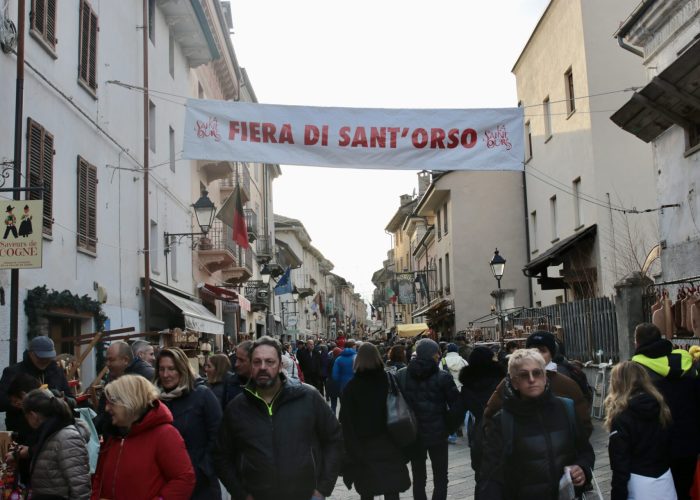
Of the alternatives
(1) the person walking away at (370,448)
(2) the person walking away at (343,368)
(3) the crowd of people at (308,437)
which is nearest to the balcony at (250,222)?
(2) the person walking away at (343,368)

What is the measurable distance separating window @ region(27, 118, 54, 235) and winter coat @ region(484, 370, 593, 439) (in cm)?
801

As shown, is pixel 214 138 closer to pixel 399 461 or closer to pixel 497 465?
pixel 399 461

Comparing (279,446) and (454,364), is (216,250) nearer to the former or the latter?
(454,364)

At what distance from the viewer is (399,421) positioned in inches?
289

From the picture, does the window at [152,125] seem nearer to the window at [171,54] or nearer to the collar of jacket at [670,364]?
the window at [171,54]

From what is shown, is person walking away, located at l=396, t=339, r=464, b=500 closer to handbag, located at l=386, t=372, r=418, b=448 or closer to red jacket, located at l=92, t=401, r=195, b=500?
handbag, located at l=386, t=372, r=418, b=448

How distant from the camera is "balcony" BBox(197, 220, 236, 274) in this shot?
84.2 ft

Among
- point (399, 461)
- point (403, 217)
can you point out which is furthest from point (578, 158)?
point (403, 217)

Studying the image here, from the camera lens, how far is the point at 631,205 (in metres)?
22.3

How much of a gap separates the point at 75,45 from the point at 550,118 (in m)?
16.7

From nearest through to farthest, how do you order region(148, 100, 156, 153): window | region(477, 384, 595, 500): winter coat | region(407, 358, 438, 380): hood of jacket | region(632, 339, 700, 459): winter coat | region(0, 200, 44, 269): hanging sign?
1. region(477, 384, 595, 500): winter coat
2. region(632, 339, 700, 459): winter coat
3. region(407, 358, 438, 380): hood of jacket
4. region(0, 200, 44, 269): hanging sign
5. region(148, 100, 156, 153): window

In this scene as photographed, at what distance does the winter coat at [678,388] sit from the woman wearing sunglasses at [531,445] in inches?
68.0

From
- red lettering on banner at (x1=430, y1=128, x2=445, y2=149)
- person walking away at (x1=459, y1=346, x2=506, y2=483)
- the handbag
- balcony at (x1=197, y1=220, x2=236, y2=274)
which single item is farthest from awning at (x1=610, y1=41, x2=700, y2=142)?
balcony at (x1=197, y1=220, x2=236, y2=274)

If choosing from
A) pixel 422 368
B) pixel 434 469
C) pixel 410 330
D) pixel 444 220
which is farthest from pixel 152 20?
pixel 444 220
